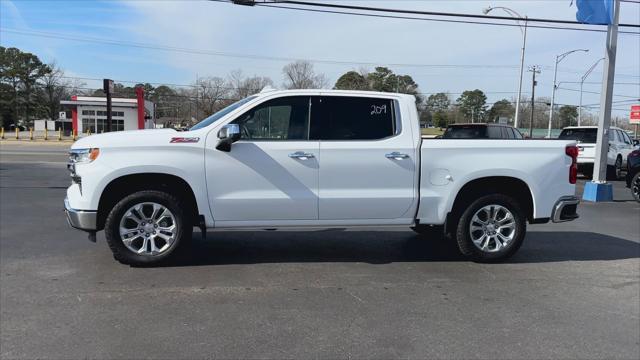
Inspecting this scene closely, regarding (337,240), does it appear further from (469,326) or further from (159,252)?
(469,326)

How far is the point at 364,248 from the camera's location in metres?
6.98

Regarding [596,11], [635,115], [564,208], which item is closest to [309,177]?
[564,208]

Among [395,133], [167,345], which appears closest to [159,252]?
[167,345]

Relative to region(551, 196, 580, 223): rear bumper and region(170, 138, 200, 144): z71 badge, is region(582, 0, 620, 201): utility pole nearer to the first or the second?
region(551, 196, 580, 223): rear bumper

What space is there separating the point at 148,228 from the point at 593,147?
54.7 feet

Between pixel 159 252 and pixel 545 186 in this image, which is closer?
pixel 159 252

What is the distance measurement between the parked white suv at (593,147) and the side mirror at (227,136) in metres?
15.8

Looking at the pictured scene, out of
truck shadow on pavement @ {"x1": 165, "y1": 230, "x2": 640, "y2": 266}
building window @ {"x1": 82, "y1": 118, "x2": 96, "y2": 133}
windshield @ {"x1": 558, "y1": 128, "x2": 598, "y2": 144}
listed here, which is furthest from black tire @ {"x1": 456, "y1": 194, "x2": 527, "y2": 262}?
building window @ {"x1": 82, "y1": 118, "x2": 96, "y2": 133}

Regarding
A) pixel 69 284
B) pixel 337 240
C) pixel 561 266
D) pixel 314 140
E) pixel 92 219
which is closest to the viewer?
pixel 69 284

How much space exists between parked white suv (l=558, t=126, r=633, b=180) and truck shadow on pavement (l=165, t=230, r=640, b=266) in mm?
10960

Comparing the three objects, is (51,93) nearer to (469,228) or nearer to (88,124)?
(88,124)

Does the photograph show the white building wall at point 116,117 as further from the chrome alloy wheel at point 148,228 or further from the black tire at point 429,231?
the chrome alloy wheel at point 148,228

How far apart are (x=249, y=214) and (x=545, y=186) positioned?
356 cm

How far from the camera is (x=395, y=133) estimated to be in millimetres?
6094
